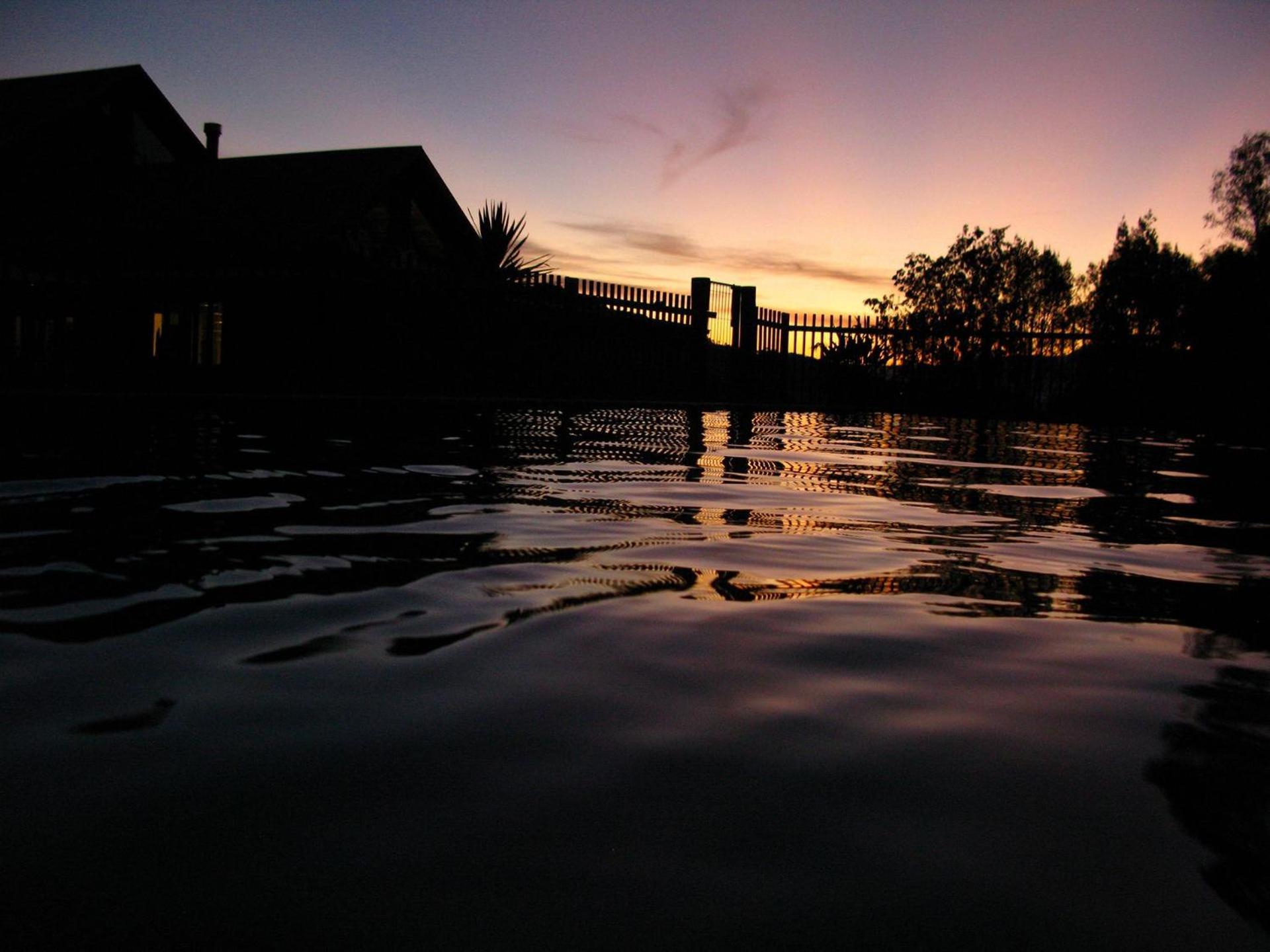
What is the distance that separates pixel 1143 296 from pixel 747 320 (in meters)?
9.81

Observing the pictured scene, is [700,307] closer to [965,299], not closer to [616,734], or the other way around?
[965,299]

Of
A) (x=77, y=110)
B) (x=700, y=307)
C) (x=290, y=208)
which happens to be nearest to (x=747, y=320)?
(x=700, y=307)

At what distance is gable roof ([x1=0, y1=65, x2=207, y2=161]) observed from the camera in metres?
17.4

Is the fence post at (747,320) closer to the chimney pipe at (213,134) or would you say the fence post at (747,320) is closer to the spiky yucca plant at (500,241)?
the spiky yucca plant at (500,241)

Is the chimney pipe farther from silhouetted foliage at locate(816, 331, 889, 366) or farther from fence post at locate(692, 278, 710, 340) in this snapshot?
silhouetted foliage at locate(816, 331, 889, 366)

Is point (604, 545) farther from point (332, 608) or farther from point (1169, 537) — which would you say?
point (1169, 537)

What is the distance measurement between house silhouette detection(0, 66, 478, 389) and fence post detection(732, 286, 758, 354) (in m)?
4.51

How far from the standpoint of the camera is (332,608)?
195 cm

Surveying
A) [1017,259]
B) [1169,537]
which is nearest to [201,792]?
[1169,537]

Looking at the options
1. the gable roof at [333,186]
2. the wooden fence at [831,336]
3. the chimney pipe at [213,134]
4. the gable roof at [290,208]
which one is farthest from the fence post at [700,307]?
the chimney pipe at [213,134]

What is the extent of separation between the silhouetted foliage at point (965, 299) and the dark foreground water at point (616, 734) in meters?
15.4

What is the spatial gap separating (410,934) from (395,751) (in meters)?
0.41

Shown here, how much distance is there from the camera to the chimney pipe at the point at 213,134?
22750 mm

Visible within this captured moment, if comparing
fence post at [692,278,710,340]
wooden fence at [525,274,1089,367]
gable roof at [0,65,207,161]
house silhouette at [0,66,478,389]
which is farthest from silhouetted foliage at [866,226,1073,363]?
gable roof at [0,65,207,161]
